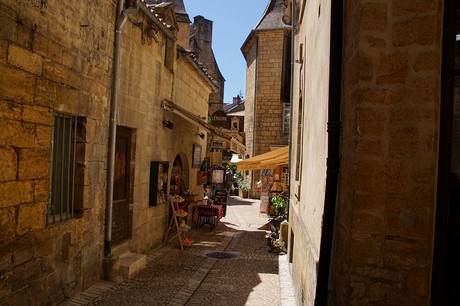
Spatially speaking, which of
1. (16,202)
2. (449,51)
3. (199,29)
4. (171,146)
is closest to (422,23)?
(449,51)

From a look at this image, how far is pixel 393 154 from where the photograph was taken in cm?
251

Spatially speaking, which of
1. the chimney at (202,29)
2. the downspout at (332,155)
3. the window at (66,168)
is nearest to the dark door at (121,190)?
the window at (66,168)

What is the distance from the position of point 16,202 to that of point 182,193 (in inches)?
318

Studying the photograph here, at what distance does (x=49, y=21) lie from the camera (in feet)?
16.0

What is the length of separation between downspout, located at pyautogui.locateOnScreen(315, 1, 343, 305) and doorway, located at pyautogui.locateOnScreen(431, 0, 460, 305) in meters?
0.68

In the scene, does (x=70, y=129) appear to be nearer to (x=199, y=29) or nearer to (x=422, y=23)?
(x=422, y=23)

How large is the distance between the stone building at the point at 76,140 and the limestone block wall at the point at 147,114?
0.9 inches

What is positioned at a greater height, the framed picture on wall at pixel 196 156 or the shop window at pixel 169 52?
the shop window at pixel 169 52

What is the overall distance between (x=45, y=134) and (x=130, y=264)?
299cm

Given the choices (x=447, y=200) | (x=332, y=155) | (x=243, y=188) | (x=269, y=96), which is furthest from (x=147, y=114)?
(x=243, y=188)

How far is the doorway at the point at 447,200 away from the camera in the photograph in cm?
242

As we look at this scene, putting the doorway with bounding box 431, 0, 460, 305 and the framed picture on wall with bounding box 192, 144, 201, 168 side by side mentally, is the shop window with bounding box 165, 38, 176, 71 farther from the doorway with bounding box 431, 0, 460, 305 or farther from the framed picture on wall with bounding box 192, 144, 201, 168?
the doorway with bounding box 431, 0, 460, 305

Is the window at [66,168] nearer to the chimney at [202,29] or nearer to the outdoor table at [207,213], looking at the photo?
the outdoor table at [207,213]

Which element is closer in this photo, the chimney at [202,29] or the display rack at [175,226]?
the display rack at [175,226]
